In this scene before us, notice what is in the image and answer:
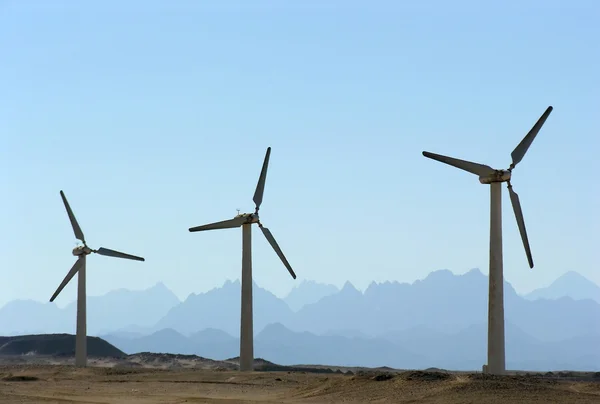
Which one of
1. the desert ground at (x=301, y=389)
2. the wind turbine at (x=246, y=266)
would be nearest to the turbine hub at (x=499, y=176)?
the desert ground at (x=301, y=389)

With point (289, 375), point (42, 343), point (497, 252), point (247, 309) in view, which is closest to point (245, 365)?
point (247, 309)

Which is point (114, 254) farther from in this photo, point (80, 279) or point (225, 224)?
point (225, 224)

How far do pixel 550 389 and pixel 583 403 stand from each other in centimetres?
384

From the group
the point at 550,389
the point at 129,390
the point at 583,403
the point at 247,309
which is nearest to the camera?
the point at 583,403

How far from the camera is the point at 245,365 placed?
2810 inches

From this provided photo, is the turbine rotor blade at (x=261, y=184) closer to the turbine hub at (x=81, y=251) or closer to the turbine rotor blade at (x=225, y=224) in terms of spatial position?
the turbine rotor blade at (x=225, y=224)

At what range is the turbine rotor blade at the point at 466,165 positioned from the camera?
179 ft

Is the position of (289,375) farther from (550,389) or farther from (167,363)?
(167,363)

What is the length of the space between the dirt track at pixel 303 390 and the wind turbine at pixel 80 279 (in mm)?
19704

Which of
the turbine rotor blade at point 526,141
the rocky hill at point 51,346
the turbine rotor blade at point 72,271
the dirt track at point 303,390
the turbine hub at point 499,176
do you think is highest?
the turbine rotor blade at point 526,141

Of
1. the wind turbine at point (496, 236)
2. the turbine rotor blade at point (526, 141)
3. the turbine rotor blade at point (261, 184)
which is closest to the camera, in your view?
the wind turbine at point (496, 236)

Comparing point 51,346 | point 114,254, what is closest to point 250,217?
point 114,254

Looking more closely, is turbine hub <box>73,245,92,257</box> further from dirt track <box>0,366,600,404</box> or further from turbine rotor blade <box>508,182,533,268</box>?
turbine rotor blade <box>508,182,533,268</box>

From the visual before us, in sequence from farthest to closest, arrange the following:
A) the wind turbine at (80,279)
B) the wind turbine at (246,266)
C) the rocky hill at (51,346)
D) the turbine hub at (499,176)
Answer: the rocky hill at (51,346) < the wind turbine at (80,279) < the wind turbine at (246,266) < the turbine hub at (499,176)
